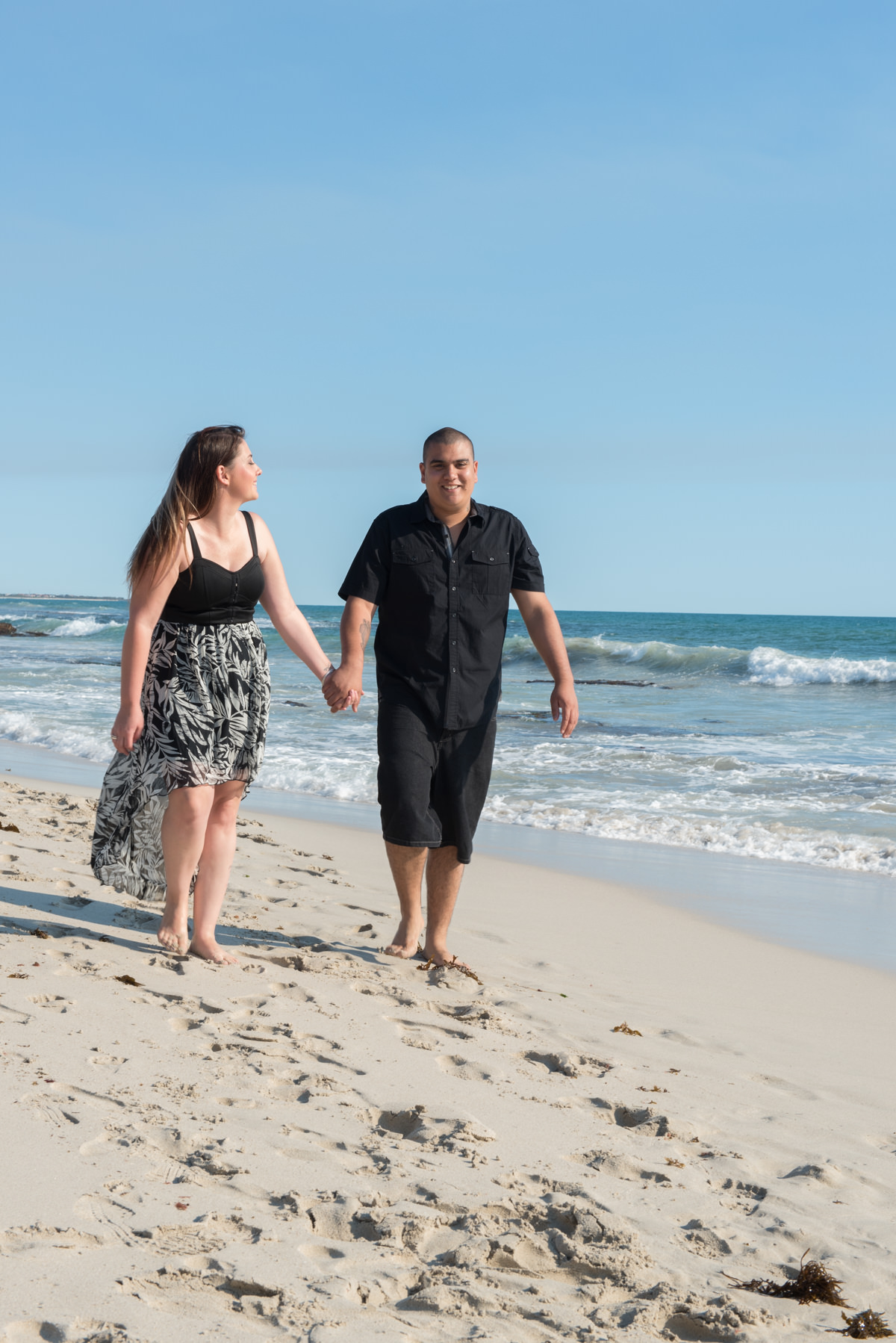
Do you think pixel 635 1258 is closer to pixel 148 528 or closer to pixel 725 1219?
pixel 725 1219

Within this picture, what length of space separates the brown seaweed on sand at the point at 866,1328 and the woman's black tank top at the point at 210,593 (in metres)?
2.48

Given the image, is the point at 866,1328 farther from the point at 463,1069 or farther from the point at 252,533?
the point at 252,533

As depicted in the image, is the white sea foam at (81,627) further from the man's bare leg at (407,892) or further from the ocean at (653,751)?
the man's bare leg at (407,892)

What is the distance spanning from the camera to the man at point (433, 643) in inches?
151

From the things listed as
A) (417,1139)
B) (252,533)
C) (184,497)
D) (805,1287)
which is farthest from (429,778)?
(805,1287)

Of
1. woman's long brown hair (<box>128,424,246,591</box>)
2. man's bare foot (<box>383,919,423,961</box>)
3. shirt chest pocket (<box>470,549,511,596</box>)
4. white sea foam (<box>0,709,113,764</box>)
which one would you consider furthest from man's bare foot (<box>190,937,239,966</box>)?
white sea foam (<box>0,709,113,764</box>)

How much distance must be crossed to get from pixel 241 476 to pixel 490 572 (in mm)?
935

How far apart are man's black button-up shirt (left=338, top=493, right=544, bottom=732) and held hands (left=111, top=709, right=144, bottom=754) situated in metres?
0.83

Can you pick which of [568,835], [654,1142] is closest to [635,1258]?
[654,1142]

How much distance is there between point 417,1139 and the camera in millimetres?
2531

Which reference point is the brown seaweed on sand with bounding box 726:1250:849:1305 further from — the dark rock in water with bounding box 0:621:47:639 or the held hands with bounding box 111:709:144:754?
the dark rock in water with bounding box 0:621:47:639

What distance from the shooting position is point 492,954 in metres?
4.48

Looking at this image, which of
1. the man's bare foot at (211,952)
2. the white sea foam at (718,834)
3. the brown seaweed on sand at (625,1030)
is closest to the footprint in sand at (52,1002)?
the man's bare foot at (211,952)

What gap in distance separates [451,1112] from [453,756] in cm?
148
